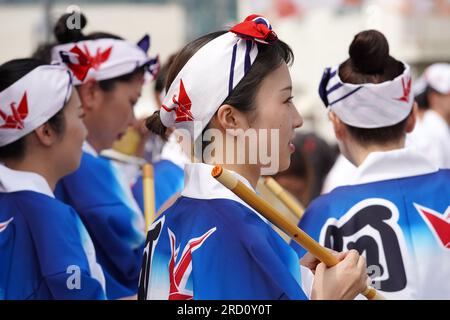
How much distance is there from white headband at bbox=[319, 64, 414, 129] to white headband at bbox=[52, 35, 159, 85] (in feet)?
3.51

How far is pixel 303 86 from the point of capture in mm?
21016

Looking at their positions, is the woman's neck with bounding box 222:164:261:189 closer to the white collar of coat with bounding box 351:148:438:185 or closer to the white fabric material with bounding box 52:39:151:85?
the white collar of coat with bounding box 351:148:438:185

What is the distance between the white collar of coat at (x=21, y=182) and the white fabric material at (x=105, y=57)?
915 millimetres

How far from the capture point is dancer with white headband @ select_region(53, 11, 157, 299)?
3.48m

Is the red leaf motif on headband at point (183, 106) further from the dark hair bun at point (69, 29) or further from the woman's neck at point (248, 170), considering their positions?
the dark hair bun at point (69, 29)

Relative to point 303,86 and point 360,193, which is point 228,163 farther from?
point 303,86

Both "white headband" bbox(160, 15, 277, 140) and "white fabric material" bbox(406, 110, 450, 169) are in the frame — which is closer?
"white headband" bbox(160, 15, 277, 140)

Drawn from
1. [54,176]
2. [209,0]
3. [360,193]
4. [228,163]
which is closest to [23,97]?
A: [54,176]

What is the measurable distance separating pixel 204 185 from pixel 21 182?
0.86 m

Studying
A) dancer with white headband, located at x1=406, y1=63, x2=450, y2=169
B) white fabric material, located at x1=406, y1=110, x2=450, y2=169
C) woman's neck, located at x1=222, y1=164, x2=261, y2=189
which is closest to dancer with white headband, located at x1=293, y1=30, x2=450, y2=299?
woman's neck, located at x1=222, y1=164, x2=261, y2=189

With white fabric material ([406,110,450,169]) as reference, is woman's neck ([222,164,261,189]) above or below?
above

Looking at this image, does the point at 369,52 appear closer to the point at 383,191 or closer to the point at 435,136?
the point at 383,191

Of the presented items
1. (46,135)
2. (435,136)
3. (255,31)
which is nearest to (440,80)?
(435,136)
